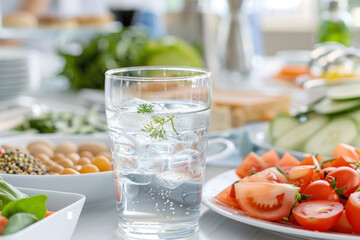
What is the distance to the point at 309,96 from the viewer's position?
1.64m

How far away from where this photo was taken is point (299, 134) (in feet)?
4.07

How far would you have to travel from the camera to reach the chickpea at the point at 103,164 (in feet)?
3.21

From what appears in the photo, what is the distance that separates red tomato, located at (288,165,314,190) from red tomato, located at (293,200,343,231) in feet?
0.18

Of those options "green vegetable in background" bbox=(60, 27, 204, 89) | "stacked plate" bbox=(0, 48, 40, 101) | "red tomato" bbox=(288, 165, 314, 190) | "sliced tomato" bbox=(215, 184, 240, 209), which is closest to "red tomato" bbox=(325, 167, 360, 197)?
"red tomato" bbox=(288, 165, 314, 190)

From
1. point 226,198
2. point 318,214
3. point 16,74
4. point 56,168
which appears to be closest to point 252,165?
point 226,198

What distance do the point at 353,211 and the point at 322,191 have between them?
58mm

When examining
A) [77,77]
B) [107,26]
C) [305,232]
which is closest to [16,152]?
[305,232]

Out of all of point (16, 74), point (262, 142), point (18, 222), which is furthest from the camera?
point (16, 74)

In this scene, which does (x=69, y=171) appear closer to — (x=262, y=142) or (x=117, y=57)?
(x=262, y=142)

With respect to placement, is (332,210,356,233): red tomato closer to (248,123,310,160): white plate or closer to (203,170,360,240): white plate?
(203,170,360,240): white plate

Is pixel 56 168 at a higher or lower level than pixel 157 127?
lower

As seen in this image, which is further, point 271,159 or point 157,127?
point 271,159

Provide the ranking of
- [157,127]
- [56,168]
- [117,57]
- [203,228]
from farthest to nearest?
[117,57], [56,168], [203,228], [157,127]

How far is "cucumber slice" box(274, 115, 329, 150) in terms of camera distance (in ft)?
4.02
